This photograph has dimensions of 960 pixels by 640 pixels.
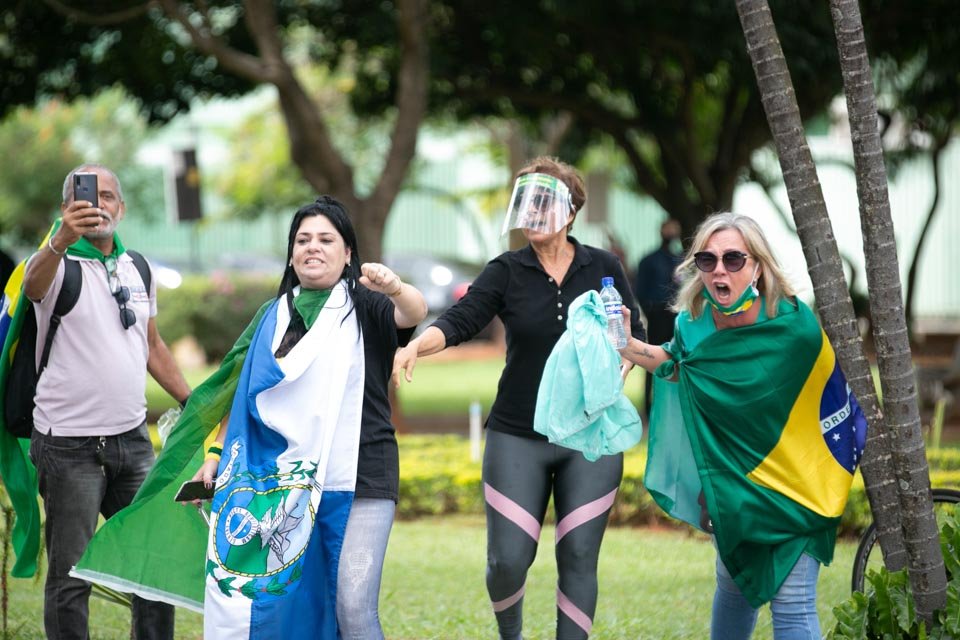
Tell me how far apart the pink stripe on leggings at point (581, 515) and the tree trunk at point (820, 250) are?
3.12 ft

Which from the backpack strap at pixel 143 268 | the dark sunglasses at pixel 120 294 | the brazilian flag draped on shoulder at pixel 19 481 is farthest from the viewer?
the backpack strap at pixel 143 268

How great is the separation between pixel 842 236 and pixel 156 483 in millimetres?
28535

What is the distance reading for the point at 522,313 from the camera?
528 cm

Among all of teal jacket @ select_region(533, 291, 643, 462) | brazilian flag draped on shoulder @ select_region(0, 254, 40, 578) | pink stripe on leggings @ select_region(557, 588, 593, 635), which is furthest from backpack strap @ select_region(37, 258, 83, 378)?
pink stripe on leggings @ select_region(557, 588, 593, 635)

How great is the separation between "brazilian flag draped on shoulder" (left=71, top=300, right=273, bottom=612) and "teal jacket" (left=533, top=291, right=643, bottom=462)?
1.06 meters

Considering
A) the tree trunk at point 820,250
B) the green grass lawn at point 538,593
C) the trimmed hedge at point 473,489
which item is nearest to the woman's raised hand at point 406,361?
the tree trunk at point 820,250

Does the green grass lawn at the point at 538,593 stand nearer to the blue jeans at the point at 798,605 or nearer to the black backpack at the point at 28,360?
the black backpack at the point at 28,360

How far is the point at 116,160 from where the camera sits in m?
39.1

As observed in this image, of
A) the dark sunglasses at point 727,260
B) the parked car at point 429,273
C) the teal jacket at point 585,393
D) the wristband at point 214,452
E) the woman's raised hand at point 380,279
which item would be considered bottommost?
the wristband at point 214,452

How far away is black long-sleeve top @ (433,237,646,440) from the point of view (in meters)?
5.22

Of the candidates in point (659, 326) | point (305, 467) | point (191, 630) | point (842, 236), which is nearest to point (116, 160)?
point (842, 236)

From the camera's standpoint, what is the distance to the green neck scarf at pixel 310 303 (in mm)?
4703

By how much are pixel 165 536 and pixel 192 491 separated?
0.29 meters

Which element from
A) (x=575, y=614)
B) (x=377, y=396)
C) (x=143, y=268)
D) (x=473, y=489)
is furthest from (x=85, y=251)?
(x=473, y=489)
